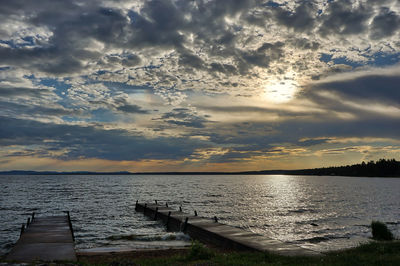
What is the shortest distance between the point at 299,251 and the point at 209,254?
236 inches

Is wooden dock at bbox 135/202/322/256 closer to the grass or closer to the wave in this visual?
the wave

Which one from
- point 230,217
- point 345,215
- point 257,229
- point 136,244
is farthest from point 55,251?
point 345,215

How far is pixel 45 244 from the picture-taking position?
22.9 metres

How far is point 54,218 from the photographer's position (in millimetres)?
36000

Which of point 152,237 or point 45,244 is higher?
point 45,244

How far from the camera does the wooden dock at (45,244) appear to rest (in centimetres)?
1895

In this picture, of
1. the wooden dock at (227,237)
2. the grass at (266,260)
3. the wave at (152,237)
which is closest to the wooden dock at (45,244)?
the grass at (266,260)

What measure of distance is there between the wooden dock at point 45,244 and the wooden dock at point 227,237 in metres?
11.2

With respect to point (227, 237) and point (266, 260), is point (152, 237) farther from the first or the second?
point (266, 260)

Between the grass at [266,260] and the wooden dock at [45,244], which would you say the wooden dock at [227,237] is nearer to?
the grass at [266,260]

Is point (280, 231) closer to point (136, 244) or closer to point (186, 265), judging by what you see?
point (136, 244)

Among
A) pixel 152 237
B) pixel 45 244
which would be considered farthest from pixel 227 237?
pixel 45 244

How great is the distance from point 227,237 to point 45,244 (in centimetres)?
1354

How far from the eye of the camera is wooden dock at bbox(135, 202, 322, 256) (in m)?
20.7
